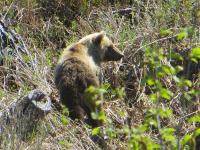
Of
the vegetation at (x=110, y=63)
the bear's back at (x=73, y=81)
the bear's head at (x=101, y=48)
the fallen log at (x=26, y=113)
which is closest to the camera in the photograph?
the fallen log at (x=26, y=113)

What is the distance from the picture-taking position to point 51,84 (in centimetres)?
821

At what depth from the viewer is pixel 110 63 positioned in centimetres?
887

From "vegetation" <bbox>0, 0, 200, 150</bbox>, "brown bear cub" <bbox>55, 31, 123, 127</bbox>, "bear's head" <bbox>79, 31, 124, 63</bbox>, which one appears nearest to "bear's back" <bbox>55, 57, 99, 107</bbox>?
"brown bear cub" <bbox>55, 31, 123, 127</bbox>

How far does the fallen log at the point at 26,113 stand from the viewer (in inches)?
236

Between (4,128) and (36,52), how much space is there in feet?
10.9

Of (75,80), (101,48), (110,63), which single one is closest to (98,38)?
(101,48)

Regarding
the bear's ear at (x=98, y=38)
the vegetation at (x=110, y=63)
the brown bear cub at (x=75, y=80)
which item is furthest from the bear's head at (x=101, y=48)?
the brown bear cub at (x=75, y=80)

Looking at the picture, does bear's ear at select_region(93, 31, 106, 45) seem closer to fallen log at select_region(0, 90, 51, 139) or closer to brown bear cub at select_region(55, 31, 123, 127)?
brown bear cub at select_region(55, 31, 123, 127)

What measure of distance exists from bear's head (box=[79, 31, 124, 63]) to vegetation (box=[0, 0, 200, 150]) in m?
0.25

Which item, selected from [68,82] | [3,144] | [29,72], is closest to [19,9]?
[29,72]

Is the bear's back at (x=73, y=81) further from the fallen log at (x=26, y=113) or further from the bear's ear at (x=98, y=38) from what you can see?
the bear's ear at (x=98, y=38)

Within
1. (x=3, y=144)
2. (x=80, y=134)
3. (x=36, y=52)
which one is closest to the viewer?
(x=3, y=144)

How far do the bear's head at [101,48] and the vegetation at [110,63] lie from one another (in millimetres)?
247

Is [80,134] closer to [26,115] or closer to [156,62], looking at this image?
[26,115]
